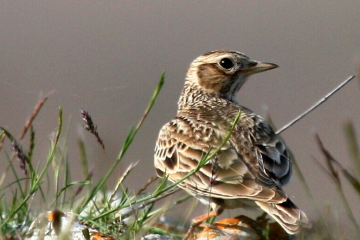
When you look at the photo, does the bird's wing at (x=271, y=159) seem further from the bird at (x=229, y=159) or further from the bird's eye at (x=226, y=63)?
the bird's eye at (x=226, y=63)

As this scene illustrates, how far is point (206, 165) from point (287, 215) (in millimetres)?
814

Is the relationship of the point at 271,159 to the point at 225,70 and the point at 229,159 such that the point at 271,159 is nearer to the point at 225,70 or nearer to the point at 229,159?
the point at 229,159

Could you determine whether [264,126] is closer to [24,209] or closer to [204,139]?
[204,139]

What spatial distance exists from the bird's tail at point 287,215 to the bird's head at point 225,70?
2.38 meters

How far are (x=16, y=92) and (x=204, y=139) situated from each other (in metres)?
8.45

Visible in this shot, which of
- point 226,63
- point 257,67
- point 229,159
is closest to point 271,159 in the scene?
point 229,159

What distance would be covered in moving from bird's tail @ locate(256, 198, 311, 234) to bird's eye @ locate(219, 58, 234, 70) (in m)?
2.43

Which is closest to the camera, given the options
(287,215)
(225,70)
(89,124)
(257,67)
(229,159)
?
(89,124)

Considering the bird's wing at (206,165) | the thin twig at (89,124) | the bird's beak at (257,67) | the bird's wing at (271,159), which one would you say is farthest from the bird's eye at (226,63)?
the thin twig at (89,124)

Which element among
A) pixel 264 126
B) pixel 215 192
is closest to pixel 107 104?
pixel 264 126

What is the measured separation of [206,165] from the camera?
4961 mm

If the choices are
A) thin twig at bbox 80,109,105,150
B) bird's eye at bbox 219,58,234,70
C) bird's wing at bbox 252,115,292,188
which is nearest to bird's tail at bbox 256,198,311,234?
bird's wing at bbox 252,115,292,188

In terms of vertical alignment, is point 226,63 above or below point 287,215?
above

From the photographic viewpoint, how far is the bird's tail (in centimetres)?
411
